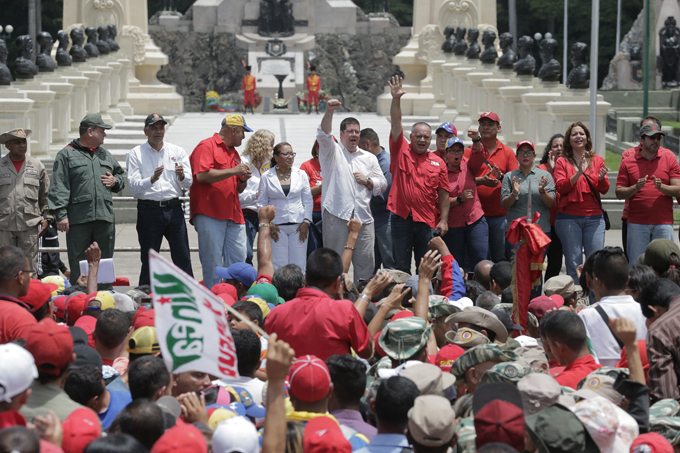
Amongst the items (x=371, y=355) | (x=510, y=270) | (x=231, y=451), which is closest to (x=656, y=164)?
(x=510, y=270)

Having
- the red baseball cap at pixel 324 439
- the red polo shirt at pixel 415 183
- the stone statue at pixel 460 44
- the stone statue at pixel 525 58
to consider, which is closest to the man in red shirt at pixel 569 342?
the red baseball cap at pixel 324 439

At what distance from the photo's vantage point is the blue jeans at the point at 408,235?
970 centimetres

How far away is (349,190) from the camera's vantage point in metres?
9.41

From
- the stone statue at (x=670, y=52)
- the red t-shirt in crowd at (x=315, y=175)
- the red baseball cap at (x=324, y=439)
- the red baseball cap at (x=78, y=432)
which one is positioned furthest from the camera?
the stone statue at (x=670, y=52)

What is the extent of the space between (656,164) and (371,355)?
5.47 meters

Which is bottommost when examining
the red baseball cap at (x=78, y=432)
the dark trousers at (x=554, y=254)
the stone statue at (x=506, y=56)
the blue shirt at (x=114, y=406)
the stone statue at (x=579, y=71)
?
the dark trousers at (x=554, y=254)

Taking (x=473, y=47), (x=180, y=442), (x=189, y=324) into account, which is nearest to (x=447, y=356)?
(x=189, y=324)

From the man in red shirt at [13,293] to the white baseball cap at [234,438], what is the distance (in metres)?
1.79

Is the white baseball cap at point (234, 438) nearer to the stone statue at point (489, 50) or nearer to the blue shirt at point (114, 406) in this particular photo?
the blue shirt at point (114, 406)

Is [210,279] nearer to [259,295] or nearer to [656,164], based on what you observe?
[259,295]

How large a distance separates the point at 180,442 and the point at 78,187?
623 cm

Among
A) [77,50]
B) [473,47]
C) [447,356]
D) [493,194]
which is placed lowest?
[447,356]

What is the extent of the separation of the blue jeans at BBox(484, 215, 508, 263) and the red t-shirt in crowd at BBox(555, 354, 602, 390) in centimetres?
517

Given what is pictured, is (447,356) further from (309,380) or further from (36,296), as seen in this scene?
(36,296)
